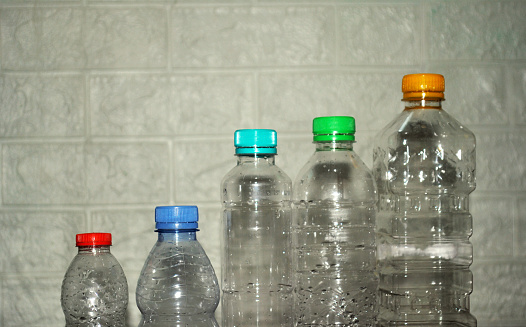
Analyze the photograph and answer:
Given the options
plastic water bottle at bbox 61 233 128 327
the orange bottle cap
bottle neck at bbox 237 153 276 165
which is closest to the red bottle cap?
plastic water bottle at bbox 61 233 128 327

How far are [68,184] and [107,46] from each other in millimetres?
371

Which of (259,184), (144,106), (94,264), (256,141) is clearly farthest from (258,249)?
(144,106)

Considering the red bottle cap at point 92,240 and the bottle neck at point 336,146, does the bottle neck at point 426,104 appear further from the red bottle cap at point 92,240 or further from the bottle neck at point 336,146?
the red bottle cap at point 92,240

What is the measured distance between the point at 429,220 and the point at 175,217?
60cm

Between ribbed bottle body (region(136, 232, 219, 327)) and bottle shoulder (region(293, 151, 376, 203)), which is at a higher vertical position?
bottle shoulder (region(293, 151, 376, 203))

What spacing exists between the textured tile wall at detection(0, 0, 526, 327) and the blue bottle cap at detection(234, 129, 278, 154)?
0.24 m

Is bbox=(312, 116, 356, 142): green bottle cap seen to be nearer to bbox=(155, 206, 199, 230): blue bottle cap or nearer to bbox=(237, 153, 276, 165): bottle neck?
bbox=(237, 153, 276, 165): bottle neck

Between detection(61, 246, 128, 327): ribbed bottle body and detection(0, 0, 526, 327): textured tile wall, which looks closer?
detection(61, 246, 128, 327): ribbed bottle body

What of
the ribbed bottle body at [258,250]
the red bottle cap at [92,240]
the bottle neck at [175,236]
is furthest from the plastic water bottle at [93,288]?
the ribbed bottle body at [258,250]

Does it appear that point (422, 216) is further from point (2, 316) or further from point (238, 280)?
Answer: point (2, 316)

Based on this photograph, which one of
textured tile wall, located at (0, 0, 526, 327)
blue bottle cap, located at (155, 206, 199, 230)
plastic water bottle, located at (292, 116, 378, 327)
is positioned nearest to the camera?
blue bottle cap, located at (155, 206, 199, 230)

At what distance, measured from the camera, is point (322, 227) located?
4.45 ft

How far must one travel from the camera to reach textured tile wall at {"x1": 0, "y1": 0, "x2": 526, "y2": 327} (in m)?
1.51

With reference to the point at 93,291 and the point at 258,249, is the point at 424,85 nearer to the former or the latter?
the point at 258,249
